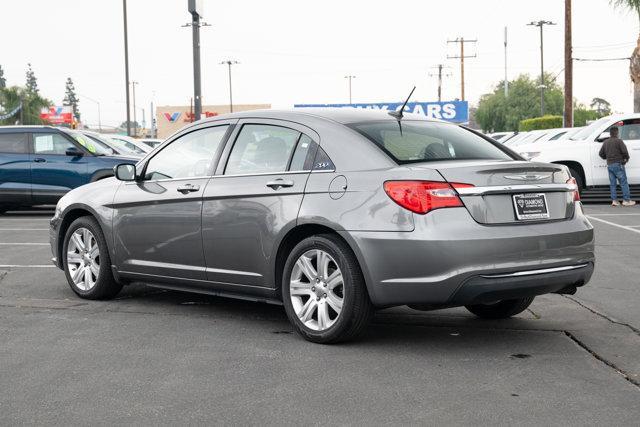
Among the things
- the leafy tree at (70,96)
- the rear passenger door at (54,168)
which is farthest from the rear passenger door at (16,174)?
the leafy tree at (70,96)

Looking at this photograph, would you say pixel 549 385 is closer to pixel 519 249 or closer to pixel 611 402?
pixel 611 402

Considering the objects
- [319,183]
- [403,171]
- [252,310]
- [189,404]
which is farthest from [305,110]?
[189,404]

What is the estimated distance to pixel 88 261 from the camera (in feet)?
25.9

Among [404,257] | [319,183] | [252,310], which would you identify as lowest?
[252,310]

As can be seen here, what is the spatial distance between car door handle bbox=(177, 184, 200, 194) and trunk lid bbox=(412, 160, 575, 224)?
190 centimetres

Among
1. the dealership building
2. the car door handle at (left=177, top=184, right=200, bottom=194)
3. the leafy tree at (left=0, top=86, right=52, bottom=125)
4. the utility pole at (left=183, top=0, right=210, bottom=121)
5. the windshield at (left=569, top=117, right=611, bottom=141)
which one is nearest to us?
the car door handle at (left=177, top=184, right=200, bottom=194)

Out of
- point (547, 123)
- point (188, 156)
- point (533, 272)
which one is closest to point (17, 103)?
point (547, 123)

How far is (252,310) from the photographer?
7.33 metres

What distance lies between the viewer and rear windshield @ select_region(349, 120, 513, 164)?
5.95 meters

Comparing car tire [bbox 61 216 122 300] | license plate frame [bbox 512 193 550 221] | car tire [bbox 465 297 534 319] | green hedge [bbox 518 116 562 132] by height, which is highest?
green hedge [bbox 518 116 562 132]

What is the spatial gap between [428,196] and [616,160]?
1334 centimetres

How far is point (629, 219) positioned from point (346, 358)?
35.7 ft

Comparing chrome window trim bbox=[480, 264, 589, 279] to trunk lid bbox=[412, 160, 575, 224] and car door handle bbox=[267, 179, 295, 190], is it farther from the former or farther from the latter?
car door handle bbox=[267, 179, 295, 190]

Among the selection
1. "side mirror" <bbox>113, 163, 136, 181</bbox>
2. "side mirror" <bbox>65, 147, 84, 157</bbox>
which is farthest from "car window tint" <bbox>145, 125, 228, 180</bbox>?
"side mirror" <bbox>65, 147, 84, 157</bbox>
